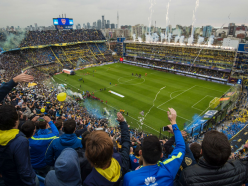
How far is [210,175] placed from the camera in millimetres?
2510

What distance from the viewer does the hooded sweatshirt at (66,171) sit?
259 cm

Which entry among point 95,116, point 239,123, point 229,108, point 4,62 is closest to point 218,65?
point 229,108

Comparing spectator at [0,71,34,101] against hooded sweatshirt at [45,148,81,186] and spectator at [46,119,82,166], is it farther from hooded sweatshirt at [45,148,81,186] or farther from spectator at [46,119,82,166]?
hooded sweatshirt at [45,148,81,186]

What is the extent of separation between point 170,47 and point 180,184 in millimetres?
59687

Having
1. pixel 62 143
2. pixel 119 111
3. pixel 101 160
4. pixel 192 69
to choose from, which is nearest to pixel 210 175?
pixel 101 160

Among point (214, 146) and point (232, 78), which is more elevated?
point (214, 146)

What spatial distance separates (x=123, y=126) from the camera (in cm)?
381

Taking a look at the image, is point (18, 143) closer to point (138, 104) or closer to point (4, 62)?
point (138, 104)

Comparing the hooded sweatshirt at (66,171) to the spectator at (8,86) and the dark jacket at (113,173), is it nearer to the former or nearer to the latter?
the dark jacket at (113,173)

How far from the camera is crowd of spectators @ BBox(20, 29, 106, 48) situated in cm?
6042

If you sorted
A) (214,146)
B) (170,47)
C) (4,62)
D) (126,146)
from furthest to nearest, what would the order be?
(170,47) < (4,62) < (126,146) < (214,146)

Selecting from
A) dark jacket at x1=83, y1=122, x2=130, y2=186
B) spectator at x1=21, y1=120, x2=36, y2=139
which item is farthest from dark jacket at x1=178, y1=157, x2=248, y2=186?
spectator at x1=21, y1=120, x2=36, y2=139

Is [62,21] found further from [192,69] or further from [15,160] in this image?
[15,160]

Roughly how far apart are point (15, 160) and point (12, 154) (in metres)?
0.14
